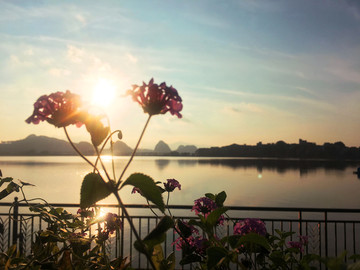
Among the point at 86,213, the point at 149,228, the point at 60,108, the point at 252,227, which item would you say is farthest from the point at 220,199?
the point at 149,228

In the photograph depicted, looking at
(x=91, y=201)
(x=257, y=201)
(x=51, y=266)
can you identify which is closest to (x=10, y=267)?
(x=51, y=266)

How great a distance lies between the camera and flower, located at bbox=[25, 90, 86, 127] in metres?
1.11

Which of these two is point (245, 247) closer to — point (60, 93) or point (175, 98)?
point (175, 98)

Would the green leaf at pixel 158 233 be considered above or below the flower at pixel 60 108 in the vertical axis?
below

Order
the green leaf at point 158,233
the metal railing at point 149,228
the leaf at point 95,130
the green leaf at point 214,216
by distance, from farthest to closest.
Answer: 1. the metal railing at point 149,228
2. the green leaf at point 214,216
3. the leaf at point 95,130
4. the green leaf at point 158,233

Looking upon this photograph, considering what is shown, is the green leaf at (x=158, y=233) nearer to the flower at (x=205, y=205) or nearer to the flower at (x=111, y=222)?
the flower at (x=205, y=205)

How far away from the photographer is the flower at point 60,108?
1109 mm

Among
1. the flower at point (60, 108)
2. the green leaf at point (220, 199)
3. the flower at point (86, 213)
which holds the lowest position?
the flower at point (86, 213)

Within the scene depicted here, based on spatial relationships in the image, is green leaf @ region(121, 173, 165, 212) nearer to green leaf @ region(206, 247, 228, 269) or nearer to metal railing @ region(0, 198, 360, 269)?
green leaf @ region(206, 247, 228, 269)

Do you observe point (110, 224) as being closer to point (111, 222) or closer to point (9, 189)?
point (111, 222)

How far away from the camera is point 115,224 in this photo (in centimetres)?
250

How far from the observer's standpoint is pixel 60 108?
1124 millimetres

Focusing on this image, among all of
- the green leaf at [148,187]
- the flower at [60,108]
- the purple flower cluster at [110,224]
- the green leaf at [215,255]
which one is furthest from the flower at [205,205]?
the flower at [60,108]

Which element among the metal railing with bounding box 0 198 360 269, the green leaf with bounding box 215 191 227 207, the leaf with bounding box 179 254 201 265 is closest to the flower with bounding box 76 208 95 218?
the metal railing with bounding box 0 198 360 269
